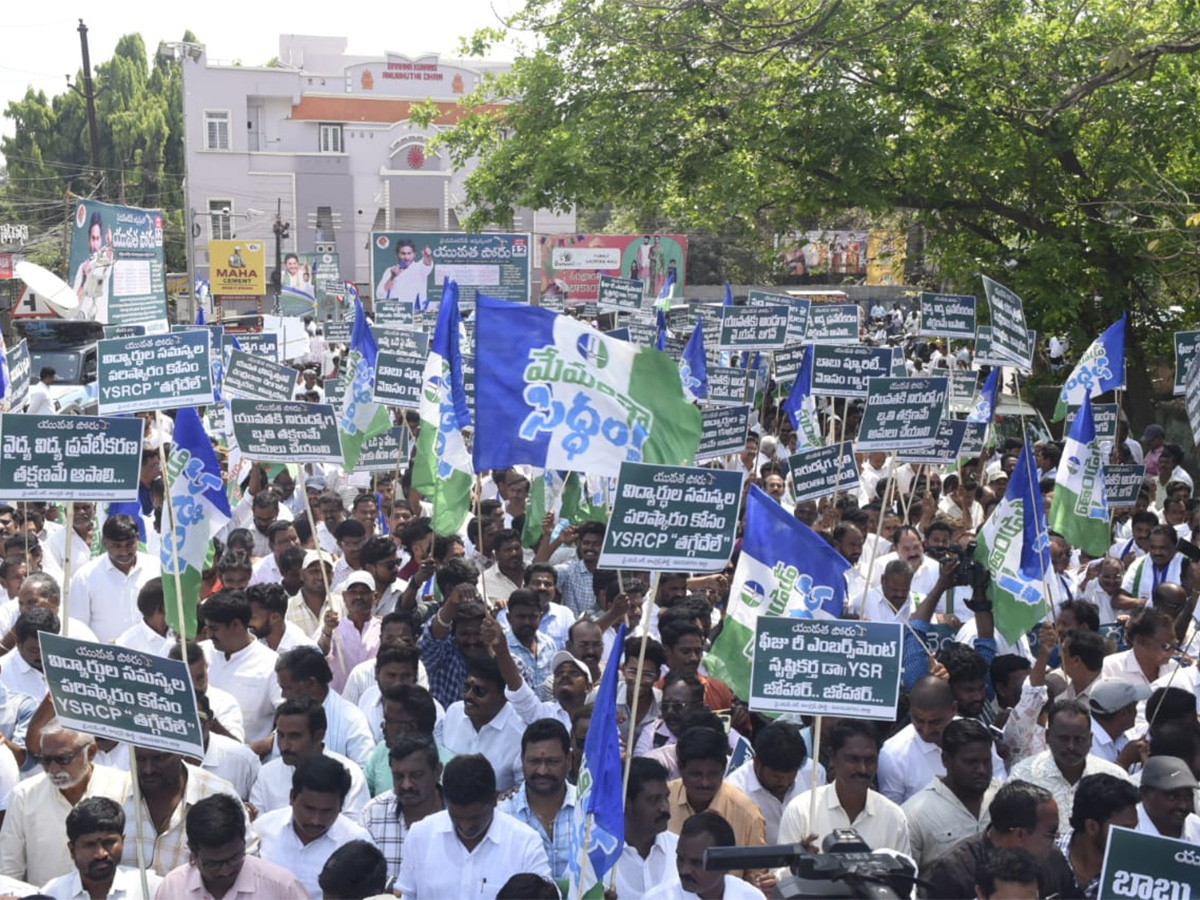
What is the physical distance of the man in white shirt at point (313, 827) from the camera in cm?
538

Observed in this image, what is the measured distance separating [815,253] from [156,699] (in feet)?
176

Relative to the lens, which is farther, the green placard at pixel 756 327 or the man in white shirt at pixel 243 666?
the green placard at pixel 756 327

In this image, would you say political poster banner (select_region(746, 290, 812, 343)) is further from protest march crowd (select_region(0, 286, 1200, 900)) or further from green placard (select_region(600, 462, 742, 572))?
green placard (select_region(600, 462, 742, 572))

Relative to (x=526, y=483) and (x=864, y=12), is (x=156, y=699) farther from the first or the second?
(x=864, y=12)

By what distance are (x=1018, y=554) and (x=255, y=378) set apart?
5.97 meters

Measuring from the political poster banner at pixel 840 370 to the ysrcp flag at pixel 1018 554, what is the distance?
351cm

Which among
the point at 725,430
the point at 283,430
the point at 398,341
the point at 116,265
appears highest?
the point at 116,265

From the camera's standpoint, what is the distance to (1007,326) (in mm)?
12859

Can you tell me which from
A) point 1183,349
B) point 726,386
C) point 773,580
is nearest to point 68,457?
Result: point 773,580

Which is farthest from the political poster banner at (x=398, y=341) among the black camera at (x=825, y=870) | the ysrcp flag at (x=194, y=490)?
the black camera at (x=825, y=870)

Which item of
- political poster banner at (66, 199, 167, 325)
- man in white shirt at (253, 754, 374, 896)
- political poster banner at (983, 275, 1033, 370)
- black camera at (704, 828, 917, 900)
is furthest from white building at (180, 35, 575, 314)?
black camera at (704, 828, 917, 900)

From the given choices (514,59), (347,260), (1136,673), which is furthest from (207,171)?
(1136,673)

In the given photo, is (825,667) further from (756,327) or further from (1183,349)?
(756,327)

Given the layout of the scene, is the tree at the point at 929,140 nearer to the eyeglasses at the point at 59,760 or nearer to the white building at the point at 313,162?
the eyeglasses at the point at 59,760
